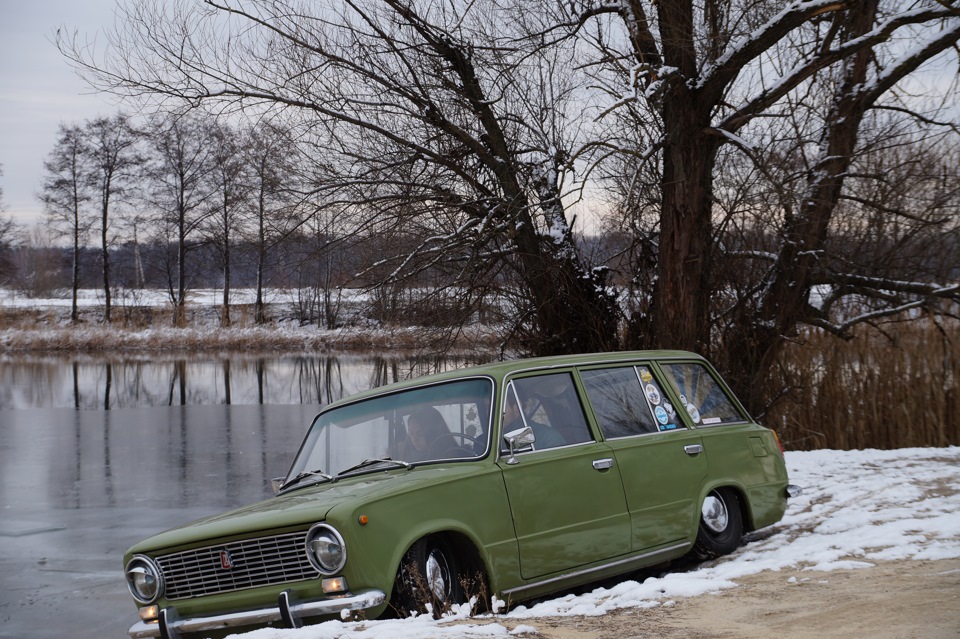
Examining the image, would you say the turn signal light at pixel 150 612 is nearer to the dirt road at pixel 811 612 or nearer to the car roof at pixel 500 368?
the car roof at pixel 500 368

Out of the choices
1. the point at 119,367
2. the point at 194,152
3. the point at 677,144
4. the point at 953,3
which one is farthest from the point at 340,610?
the point at 194,152

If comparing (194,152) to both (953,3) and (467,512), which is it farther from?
(467,512)

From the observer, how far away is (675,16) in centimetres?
1362

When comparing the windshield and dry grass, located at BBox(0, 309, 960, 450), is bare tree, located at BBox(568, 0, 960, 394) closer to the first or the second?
dry grass, located at BBox(0, 309, 960, 450)

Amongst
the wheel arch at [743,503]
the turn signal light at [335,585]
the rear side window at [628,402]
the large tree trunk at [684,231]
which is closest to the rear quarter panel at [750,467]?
the wheel arch at [743,503]

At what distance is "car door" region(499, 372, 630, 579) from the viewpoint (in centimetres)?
621

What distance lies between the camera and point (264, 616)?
211 inches

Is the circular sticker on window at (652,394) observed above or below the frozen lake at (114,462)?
above

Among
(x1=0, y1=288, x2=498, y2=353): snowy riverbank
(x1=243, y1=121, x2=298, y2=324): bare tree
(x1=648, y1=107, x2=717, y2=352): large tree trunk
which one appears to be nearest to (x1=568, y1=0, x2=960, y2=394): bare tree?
(x1=648, y1=107, x2=717, y2=352): large tree trunk

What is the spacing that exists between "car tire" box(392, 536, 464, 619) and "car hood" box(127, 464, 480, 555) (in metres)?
0.38

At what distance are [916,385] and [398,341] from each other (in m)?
8.02

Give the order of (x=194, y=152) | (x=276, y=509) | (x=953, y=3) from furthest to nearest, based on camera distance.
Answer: (x=194, y=152) < (x=953, y=3) < (x=276, y=509)

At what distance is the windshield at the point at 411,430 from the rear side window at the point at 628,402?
0.99m

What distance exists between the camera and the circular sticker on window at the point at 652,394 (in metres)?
7.57
